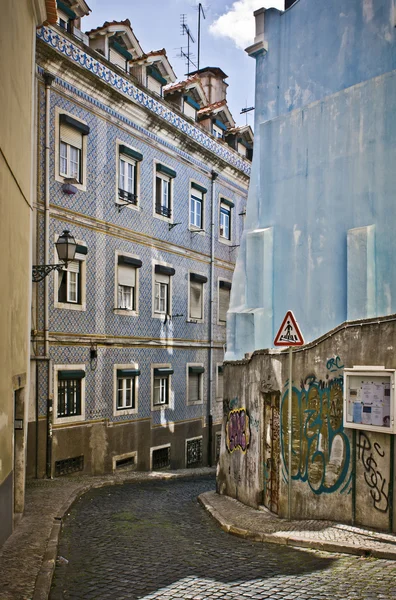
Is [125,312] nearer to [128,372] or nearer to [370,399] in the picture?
[128,372]

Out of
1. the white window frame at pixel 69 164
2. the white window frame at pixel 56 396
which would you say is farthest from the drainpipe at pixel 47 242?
the white window frame at pixel 69 164

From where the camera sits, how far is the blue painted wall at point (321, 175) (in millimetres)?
13016

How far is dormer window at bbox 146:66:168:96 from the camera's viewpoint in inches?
869

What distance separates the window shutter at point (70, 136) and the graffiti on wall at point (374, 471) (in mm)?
12286

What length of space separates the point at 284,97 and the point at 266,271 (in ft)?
13.4

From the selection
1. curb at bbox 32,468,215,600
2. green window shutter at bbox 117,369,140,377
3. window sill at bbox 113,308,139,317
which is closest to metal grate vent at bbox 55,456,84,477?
curb at bbox 32,468,215,600

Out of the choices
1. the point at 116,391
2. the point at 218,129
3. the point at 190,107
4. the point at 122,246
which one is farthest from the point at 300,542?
the point at 218,129

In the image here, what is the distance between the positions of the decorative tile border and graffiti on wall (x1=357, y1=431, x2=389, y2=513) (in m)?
13.4

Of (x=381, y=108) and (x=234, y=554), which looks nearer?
(x=234, y=554)

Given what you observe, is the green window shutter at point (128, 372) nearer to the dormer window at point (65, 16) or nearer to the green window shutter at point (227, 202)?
the green window shutter at point (227, 202)

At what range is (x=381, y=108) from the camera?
1303 cm

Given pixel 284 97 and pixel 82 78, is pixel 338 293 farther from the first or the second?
pixel 82 78

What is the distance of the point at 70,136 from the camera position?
60.3 ft

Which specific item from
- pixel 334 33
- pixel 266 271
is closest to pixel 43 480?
pixel 266 271
